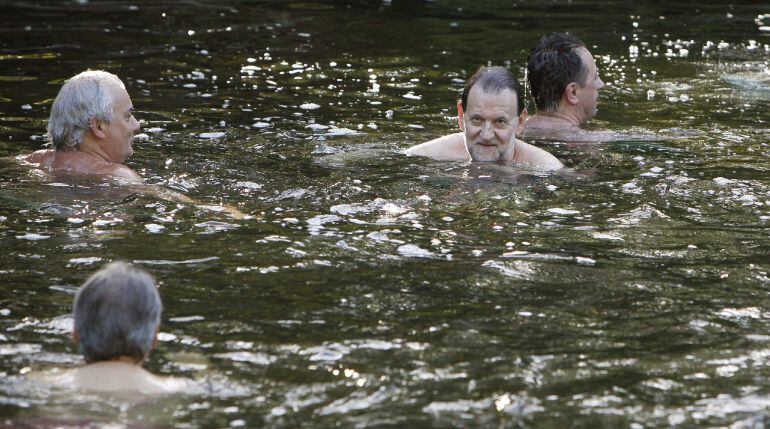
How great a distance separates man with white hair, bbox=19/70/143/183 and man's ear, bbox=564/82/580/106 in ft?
14.1

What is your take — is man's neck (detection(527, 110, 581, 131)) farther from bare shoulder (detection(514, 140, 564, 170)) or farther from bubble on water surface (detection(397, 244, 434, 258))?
bubble on water surface (detection(397, 244, 434, 258))

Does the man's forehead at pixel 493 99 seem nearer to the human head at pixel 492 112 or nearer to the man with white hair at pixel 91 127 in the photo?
the human head at pixel 492 112

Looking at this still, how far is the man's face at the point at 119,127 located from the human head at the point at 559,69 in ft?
13.5

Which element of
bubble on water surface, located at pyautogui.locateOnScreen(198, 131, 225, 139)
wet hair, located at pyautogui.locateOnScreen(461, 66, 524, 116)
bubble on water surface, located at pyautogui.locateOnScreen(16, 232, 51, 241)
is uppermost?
wet hair, located at pyautogui.locateOnScreen(461, 66, 524, 116)

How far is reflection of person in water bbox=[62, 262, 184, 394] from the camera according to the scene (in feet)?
16.9

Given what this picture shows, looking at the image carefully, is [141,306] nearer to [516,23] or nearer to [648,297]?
[648,297]

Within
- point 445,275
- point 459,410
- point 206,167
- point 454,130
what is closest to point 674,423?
point 459,410

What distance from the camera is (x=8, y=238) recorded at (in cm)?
770

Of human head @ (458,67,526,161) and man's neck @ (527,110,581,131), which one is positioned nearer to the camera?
human head @ (458,67,526,161)

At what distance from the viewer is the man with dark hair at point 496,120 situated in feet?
31.8

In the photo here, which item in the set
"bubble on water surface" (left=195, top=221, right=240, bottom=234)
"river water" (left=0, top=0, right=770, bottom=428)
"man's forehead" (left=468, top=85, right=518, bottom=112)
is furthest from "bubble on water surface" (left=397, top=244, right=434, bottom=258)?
"man's forehead" (left=468, top=85, right=518, bottom=112)

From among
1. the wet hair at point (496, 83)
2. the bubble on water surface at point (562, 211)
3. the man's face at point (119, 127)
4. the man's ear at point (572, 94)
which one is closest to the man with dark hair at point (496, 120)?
the wet hair at point (496, 83)

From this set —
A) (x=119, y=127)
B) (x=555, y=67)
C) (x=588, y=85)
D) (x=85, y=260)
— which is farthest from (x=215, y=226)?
(x=588, y=85)

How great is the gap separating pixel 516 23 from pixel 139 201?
38.1ft
